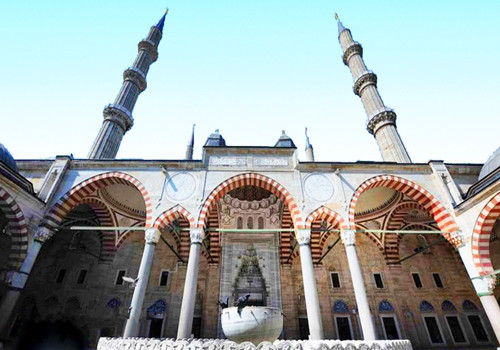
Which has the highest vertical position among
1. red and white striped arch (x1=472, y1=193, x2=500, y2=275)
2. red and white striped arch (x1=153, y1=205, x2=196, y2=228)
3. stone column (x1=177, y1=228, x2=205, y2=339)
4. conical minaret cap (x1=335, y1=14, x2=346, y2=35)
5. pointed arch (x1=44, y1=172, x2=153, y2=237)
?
conical minaret cap (x1=335, y1=14, x2=346, y2=35)

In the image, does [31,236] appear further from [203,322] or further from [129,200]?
[203,322]

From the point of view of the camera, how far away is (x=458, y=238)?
8.44m

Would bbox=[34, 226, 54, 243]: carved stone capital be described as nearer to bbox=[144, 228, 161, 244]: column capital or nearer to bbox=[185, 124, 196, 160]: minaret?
bbox=[144, 228, 161, 244]: column capital

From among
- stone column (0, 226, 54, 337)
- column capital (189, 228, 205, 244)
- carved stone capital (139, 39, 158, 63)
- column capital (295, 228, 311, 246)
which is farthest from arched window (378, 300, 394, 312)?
carved stone capital (139, 39, 158, 63)

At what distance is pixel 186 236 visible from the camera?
12.0 meters

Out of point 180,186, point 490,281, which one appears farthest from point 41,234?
point 490,281

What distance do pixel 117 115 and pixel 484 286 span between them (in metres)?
18.3

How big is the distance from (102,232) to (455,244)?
573 inches

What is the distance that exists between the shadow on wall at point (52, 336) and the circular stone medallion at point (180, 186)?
7.09 metres

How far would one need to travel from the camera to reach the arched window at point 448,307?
1105 centimetres

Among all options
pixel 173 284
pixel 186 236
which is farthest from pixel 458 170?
pixel 173 284

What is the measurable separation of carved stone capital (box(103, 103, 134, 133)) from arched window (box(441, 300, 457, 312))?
19.2m

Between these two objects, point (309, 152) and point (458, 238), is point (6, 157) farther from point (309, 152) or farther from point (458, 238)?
point (458, 238)

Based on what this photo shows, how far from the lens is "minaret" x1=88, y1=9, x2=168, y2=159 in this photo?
554 inches
